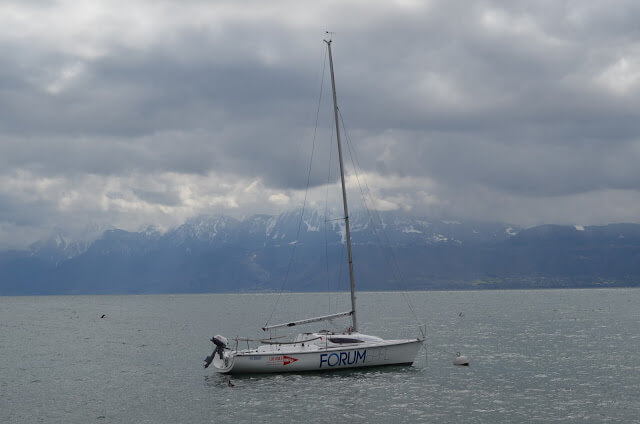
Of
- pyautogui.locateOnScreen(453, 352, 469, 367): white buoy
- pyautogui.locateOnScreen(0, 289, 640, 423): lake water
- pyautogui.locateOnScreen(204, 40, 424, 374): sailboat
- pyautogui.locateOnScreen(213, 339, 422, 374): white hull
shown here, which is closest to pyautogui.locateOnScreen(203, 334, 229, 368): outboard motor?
pyautogui.locateOnScreen(204, 40, 424, 374): sailboat

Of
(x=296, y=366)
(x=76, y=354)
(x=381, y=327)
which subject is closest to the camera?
(x=296, y=366)

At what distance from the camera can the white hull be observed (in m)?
56.9

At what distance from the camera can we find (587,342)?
8756 cm

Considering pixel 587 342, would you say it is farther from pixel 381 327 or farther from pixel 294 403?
pixel 294 403

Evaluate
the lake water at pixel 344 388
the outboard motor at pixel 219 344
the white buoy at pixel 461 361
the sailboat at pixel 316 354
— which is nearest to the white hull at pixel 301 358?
the sailboat at pixel 316 354

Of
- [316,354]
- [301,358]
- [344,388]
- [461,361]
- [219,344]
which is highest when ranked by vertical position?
[219,344]

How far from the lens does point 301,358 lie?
57000 mm

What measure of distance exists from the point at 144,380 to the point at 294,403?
2030 centimetres

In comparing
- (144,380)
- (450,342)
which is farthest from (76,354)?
(450,342)

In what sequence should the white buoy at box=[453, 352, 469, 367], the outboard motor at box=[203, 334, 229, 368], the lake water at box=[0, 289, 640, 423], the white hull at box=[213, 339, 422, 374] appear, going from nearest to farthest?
1. the lake water at box=[0, 289, 640, 423]
2. the white hull at box=[213, 339, 422, 374]
3. the outboard motor at box=[203, 334, 229, 368]
4. the white buoy at box=[453, 352, 469, 367]

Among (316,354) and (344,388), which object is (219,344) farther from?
(344,388)

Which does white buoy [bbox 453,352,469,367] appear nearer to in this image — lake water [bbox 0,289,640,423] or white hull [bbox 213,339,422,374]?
lake water [bbox 0,289,640,423]

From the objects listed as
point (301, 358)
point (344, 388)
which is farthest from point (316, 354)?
point (344, 388)

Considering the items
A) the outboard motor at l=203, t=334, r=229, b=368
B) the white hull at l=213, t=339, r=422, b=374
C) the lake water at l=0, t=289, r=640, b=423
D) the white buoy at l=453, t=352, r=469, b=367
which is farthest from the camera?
the white buoy at l=453, t=352, r=469, b=367
